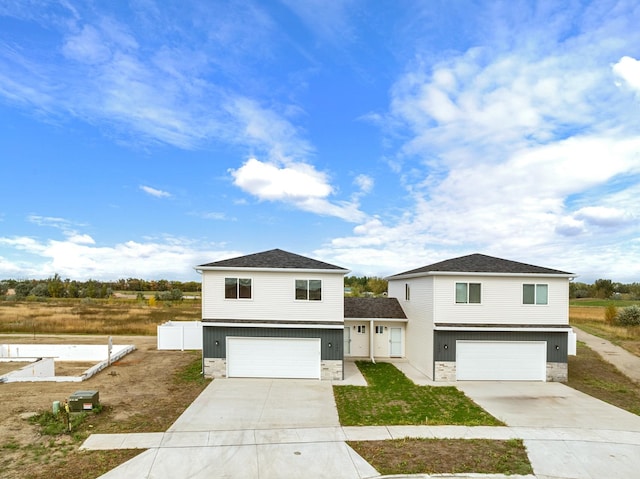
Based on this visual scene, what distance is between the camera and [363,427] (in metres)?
10.1

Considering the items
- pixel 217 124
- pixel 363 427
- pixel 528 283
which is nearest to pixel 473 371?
pixel 528 283

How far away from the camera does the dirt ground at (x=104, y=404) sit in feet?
26.3

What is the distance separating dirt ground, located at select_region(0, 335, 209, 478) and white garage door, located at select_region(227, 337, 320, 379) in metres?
1.92

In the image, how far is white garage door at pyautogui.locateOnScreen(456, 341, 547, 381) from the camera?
15.9 metres

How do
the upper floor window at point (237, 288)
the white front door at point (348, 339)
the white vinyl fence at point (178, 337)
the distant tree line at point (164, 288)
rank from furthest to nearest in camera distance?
the distant tree line at point (164, 288) < the white vinyl fence at point (178, 337) < the white front door at point (348, 339) < the upper floor window at point (237, 288)

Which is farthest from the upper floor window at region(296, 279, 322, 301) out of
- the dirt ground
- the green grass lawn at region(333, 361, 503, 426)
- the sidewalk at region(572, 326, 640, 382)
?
the sidewalk at region(572, 326, 640, 382)

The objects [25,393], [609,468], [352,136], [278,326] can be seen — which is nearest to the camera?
[609,468]

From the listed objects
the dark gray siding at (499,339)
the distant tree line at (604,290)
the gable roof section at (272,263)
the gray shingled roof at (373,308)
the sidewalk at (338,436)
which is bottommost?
the distant tree line at (604,290)

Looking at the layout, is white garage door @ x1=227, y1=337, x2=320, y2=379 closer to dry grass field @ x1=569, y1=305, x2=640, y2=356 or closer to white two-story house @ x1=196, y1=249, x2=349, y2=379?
white two-story house @ x1=196, y1=249, x2=349, y2=379

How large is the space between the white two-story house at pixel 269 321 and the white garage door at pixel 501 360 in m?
5.45

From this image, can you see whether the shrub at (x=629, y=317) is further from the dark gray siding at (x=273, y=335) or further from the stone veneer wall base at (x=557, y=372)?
the dark gray siding at (x=273, y=335)

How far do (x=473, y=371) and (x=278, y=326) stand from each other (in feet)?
28.0

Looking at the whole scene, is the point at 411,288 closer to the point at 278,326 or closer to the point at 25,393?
the point at 278,326

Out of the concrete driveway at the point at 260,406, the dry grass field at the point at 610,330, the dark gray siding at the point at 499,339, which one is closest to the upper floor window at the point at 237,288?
the concrete driveway at the point at 260,406
